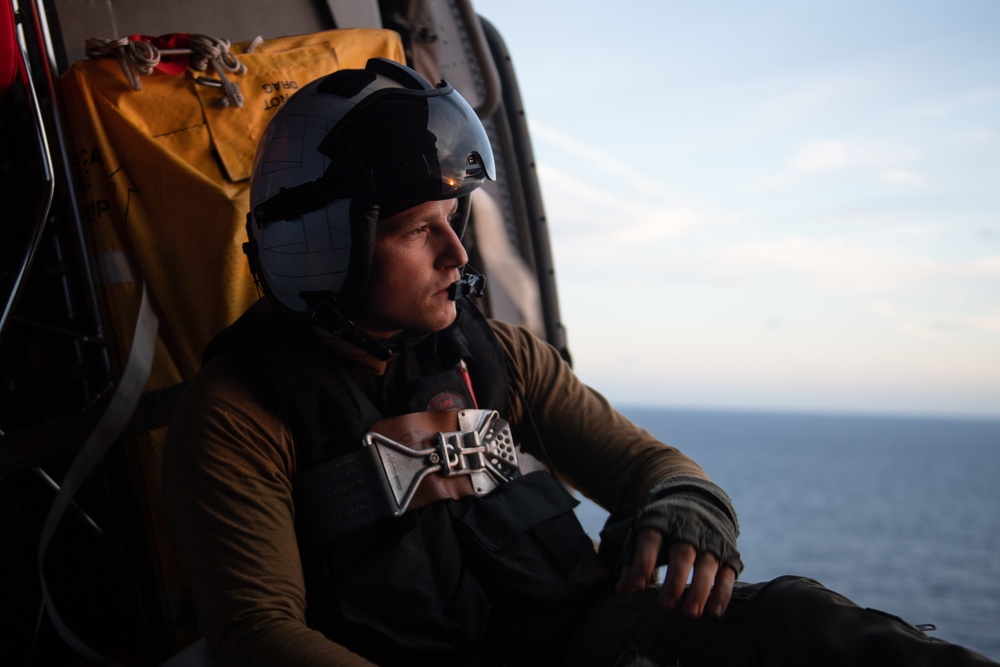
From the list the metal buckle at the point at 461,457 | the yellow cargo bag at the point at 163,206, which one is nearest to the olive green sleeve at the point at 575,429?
the metal buckle at the point at 461,457

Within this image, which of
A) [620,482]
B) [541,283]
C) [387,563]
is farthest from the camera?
[541,283]

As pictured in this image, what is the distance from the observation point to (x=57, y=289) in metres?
2.05

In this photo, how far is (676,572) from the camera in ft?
4.46

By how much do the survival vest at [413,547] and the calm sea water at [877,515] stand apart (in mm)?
16133

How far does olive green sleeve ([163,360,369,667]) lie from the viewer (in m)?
1.27

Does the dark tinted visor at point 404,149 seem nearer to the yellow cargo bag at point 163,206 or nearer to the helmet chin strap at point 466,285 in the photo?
the helmet chin strap at point 466,285

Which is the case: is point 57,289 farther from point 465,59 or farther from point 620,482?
point 465,59

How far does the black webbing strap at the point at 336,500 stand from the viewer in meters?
1.45

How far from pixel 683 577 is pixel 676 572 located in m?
0.01

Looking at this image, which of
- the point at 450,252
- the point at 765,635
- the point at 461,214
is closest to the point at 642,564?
the point at 765,635

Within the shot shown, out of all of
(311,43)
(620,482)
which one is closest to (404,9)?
(311,43)

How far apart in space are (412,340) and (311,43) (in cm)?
110

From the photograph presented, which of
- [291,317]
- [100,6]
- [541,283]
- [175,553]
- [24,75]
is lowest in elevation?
[175,553]

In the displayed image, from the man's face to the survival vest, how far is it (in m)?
0.13
